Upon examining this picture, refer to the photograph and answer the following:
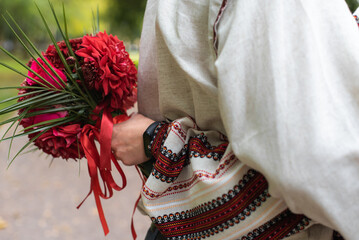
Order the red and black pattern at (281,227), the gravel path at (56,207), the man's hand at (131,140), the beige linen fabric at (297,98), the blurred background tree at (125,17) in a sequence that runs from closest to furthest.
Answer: the beige linen fabric at (297,98)
the red and black pattern at (281,227)
the man's hand at (131,140)
the gravel path at (56,207)
the blurred background tree at (125,17)

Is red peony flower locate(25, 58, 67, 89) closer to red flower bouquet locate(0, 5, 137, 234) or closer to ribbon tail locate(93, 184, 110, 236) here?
red flower bouquet locate(0, 5, 137, 234)

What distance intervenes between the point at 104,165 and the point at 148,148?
0.61ft

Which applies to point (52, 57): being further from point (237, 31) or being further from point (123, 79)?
point (237, 31)

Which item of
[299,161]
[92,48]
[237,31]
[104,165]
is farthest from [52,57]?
[299,161]

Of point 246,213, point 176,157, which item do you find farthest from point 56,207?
point 246,213

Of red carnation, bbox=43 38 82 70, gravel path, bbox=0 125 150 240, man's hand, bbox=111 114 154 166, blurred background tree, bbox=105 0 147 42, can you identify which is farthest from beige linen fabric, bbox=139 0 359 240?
blurred background tree, bbox=105 0 147 42

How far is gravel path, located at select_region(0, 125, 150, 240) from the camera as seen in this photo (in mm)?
3281

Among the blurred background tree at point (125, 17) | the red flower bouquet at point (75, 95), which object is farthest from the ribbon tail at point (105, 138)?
the blurred background tree at point (125, 17)

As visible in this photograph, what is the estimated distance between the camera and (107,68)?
1121 mm

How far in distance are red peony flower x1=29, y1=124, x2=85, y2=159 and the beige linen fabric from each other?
558mm

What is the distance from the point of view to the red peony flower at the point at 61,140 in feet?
3.77

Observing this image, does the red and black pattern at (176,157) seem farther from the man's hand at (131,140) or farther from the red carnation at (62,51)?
the red carnation at (62,51)

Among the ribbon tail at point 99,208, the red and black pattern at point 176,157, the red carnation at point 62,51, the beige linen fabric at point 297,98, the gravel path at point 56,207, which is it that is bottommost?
the gravel path at point 56,207

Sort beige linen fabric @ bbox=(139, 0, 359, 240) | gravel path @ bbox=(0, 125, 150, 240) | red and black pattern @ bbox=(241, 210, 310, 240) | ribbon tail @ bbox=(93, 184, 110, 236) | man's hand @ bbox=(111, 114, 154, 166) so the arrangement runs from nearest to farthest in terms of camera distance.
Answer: beige linen fabric @ bbox=(139, 0, 359, 240) → red and black pattern @ bbox=(241, 210, 310, 240) → man's hand @ bbox=(111, 114, 154, 166) → ribbon tail @ bbox=(93, 184, 110, 236) → gravel path @ bbox=(0, 125, 150, 240)
